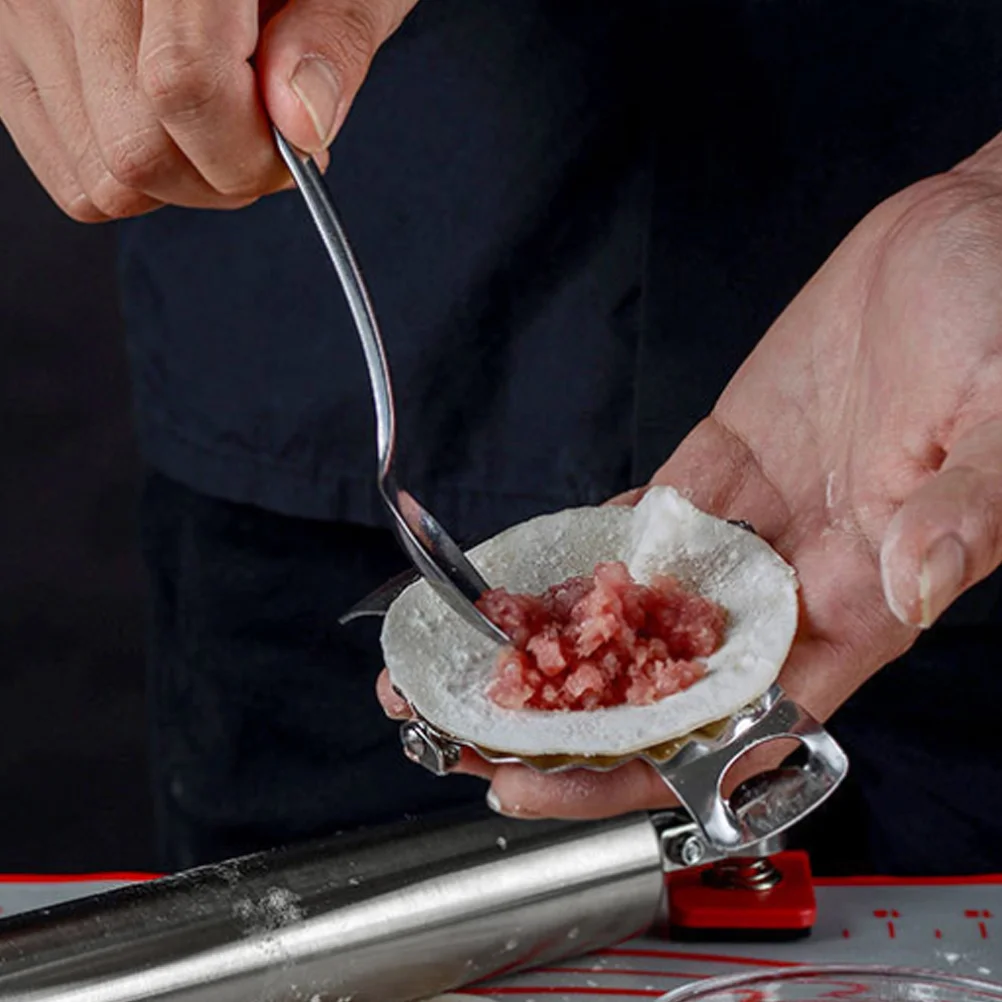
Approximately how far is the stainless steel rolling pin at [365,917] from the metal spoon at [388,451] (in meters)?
0.13

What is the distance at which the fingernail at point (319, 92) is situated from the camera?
0.95 m

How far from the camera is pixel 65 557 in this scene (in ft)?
7.79

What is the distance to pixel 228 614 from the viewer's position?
153cm

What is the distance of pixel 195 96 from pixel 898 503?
45 centimetres

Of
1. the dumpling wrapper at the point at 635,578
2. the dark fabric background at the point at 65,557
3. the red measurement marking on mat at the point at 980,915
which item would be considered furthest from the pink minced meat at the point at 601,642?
the dark fabric background at the point at 65,557

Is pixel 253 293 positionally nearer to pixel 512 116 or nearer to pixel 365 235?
pixel 365 235

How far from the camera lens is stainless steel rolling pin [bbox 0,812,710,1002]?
973 millimetres

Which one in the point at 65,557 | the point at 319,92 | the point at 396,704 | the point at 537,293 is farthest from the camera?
the point at 65,557

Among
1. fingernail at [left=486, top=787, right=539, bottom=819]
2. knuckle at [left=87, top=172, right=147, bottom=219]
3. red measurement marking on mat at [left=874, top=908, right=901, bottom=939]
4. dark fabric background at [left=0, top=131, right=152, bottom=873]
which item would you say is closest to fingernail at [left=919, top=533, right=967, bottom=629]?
fingernail at [left=486, top=787, right=539, bottom=819]

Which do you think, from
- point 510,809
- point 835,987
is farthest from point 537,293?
point 835,987

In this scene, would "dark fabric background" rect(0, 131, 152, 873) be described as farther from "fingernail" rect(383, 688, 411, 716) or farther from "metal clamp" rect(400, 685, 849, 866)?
"metal clamp" rect(400, 685, 849, 866)

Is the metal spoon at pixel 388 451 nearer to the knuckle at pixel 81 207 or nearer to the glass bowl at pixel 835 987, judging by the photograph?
the knuckle at pixel 81 207

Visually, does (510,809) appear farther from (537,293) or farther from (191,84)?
(537,293)

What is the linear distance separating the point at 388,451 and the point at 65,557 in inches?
53.3
